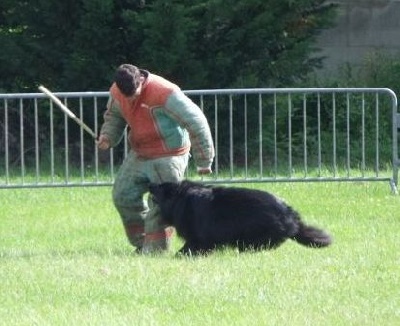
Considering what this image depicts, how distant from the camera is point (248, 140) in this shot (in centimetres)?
1666

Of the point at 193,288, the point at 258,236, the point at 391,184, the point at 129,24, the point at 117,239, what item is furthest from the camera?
the point at 129,24

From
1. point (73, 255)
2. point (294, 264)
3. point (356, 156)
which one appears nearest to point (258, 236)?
point (294, 264)

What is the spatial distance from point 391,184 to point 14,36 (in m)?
6.01

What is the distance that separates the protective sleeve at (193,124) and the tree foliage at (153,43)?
6.49m

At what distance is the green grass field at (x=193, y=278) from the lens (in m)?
7.11

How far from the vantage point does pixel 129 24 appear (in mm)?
16594

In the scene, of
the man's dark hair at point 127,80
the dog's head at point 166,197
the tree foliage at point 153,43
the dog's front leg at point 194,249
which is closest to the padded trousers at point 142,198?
the dog's head at point 166,197

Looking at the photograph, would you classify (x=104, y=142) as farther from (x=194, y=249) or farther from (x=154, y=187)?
(x=194, y=249)

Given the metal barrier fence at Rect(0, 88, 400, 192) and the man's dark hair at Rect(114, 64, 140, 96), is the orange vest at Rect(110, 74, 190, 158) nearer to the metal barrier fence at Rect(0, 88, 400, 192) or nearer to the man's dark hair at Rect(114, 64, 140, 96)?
the man's dark hair at Rect(114, 64, 140, 96)

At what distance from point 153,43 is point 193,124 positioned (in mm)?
6766

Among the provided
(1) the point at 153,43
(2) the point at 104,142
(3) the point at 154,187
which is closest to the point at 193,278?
(3) the point at 154,187

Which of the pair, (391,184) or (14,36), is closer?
(391,184)

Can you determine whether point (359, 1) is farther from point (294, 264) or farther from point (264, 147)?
point (294, 264)

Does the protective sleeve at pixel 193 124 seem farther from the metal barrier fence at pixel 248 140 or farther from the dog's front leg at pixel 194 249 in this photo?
the metal barrier fence at pixel 248 140
